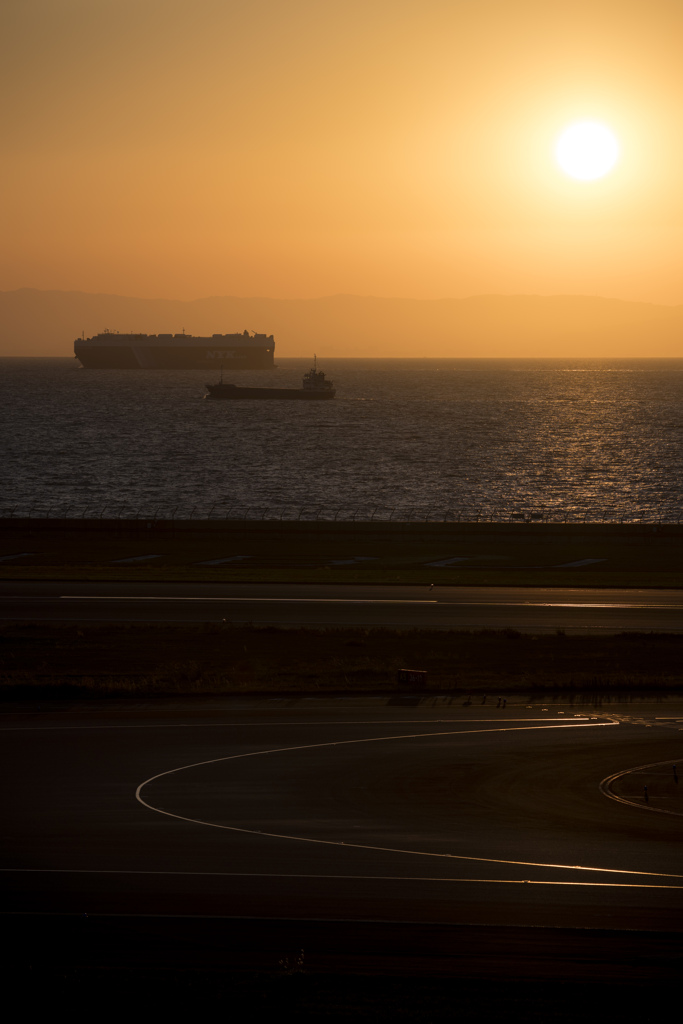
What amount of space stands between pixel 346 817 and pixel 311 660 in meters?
14.1

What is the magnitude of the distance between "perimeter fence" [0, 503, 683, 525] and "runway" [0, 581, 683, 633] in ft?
143

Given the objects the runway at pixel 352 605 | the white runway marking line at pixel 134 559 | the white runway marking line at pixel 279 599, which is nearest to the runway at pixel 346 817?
the runway at pixel 352 605

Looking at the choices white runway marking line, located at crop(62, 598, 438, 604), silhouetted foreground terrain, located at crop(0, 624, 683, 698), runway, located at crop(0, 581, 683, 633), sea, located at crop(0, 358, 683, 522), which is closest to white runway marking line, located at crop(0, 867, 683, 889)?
silhouetted foreground terrain, located at crop(0, 624, 683, 698)

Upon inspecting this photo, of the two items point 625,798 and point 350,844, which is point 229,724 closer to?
point 350,844

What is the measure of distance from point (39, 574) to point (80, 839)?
115 ft

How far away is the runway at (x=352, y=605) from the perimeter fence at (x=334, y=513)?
43561mm

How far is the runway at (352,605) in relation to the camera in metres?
39.9

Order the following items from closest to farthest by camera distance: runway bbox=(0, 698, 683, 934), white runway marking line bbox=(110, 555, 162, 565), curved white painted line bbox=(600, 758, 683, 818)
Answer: runway bbox=(0, 698, 683, 934) → curved white painted line bbox=(600, 758, 683, 818) → white runway marking line bbox=(110, 555, 162, 565)

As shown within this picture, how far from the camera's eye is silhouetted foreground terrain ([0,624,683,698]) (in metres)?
29.9

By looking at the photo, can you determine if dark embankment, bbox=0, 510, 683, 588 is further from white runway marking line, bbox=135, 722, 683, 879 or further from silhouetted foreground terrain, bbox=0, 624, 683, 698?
white runway marking line, bbox=135, 722, 683, 879

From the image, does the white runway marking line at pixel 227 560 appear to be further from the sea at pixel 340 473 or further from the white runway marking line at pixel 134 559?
the sea at pixel 340 473

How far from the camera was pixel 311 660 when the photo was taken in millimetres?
33312

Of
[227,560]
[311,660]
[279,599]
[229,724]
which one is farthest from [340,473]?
[229,724]

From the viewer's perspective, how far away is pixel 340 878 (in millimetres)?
16641
